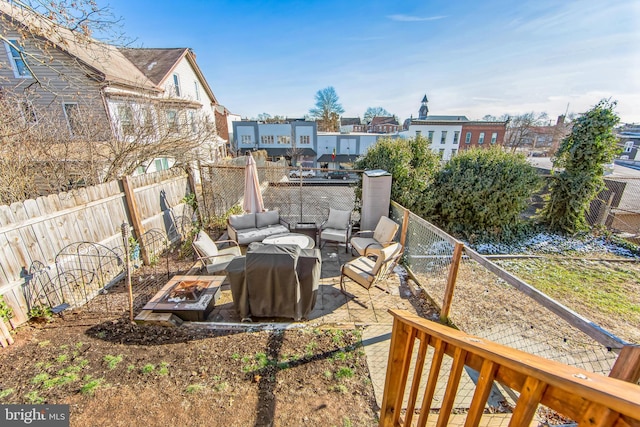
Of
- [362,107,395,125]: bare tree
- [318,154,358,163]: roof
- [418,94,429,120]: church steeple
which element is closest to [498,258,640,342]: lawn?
[318,154,358,163]: roof

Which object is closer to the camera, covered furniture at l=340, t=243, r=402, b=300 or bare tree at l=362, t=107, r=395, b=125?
covered furniture at l=340, t=243, r=402, b=300

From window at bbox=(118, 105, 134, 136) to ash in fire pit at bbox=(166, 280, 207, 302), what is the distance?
5.68 m

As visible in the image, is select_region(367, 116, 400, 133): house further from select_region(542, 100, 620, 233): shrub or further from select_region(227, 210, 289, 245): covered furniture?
select_region(227, 210, 289, 245): covered furniture

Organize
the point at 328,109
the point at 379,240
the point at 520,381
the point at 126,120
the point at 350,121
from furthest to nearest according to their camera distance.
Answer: the point at 350,121 < the point at 328,109 < the point at 126,120 < the point at 379,240 < the point at 520,381

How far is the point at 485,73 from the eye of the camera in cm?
959

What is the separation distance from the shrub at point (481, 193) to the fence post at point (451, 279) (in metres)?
4.28

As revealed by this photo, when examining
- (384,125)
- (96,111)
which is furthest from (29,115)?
(384,125)

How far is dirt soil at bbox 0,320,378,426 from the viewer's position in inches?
88.1

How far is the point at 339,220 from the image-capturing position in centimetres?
670

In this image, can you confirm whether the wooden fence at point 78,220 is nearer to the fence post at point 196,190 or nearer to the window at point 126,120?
the fence post at point 196,190

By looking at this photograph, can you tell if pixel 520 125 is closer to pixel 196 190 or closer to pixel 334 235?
pixel 334 235

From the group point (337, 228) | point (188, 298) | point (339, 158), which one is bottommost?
point (339, 158)

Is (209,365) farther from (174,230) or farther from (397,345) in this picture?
(174,230)

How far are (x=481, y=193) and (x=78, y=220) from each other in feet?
30.8
